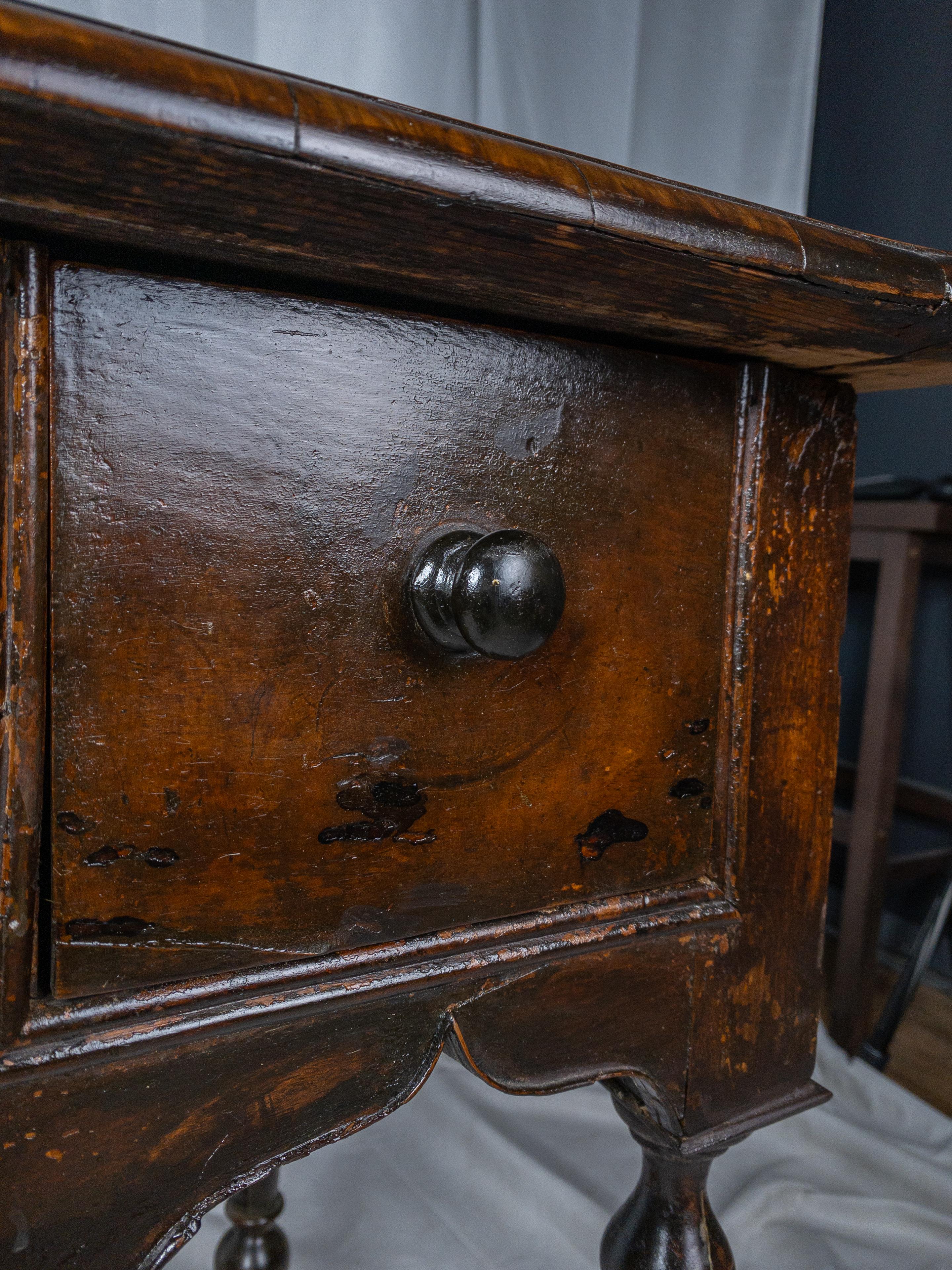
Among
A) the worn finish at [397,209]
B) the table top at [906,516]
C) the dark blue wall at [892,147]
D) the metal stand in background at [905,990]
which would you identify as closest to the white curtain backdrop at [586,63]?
the dark blue wall at [892,147]

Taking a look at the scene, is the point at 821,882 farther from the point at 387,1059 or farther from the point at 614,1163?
the point at 614,1163

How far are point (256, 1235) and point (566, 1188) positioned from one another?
34 centimetres

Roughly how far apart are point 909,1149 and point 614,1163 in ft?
1.11

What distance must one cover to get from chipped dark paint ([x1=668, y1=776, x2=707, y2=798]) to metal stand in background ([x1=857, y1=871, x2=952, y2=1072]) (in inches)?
42.3

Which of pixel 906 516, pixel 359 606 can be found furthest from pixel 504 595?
pixel 906 516

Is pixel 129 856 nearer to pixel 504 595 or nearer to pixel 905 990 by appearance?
pixel 504 595

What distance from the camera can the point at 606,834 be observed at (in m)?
0.39

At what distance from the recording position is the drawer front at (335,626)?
0.95ft

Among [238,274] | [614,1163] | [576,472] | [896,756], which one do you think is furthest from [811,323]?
[896,756]

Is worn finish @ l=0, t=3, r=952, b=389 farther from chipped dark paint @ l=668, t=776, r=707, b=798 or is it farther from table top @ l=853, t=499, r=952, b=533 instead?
table top @ l=853, t=499, r=952, b=533

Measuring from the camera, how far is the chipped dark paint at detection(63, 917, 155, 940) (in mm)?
290

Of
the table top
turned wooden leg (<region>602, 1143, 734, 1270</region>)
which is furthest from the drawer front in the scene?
the table top

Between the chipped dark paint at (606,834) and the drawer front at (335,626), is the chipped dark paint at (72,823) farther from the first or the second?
the chipped dark paint at (606,834)

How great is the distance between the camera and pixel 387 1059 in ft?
1.14
